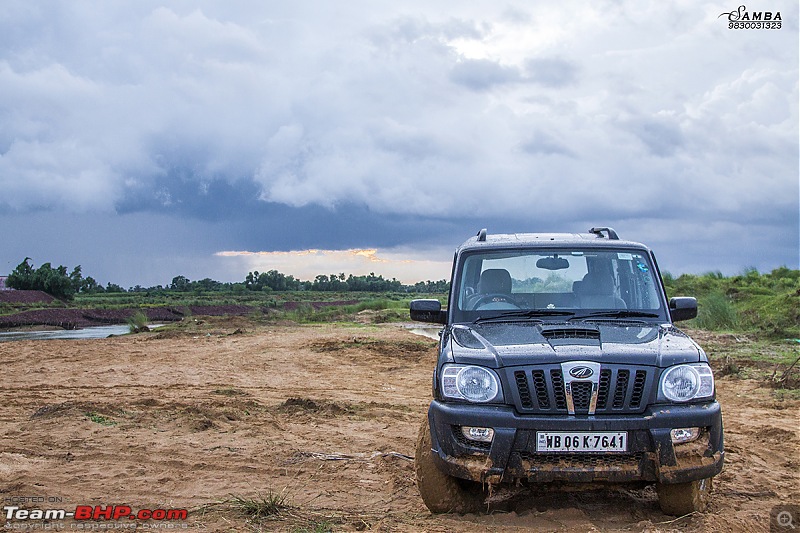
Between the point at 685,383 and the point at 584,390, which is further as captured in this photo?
the point at 685,383

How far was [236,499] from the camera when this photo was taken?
5719 mm

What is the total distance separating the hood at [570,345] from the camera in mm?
4688

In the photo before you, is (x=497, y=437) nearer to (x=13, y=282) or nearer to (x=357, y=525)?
(x=357, y=525)

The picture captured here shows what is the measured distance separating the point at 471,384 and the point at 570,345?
72 cm

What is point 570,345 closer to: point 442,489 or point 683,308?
point 442,489

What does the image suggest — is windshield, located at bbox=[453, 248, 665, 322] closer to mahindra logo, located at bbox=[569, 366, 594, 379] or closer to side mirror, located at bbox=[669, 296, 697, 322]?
side mirror, located at bbox=[669, 296, 697, 322]

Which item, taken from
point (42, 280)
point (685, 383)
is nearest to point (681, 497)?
point (685, 383)

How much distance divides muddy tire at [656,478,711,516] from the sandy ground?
89mm

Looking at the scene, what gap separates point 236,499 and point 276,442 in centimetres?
218

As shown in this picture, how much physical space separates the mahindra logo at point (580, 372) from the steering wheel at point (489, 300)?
1.39m

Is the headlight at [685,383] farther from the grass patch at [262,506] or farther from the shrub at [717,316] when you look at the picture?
the shrub at [717,316]

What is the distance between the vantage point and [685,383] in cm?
472

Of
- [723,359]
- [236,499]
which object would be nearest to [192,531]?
[236,499]

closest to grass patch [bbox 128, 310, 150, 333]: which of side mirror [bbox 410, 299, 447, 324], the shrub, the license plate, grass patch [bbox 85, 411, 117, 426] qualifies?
grass patch [bbox 85, 411, 117, 426]
